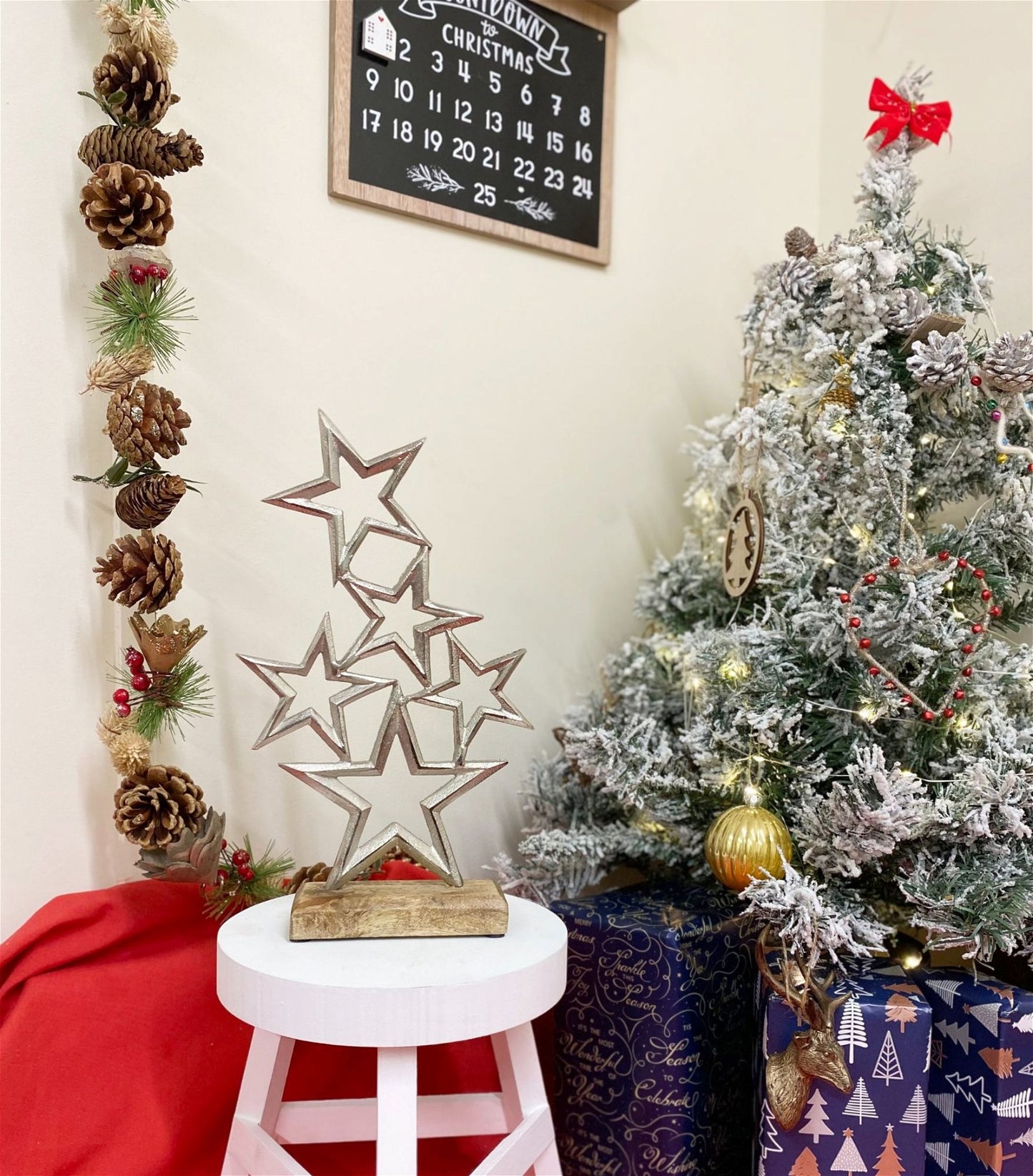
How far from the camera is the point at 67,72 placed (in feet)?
3.33

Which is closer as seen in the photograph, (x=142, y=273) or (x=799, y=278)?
(x=142, y=273)

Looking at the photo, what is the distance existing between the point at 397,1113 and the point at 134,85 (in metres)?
0.94

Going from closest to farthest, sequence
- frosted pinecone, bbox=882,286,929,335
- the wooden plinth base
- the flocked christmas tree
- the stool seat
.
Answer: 1. the stool seat
2. the wooden plinth base
3. the flocked christmas tree
4. frosted pinecone, bbox=882,286,929,335

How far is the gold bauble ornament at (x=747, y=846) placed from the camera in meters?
1.03

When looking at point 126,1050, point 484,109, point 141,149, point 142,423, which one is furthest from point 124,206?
point 126,1050

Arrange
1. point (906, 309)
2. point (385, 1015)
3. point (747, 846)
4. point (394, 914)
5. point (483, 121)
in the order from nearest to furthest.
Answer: point (385, 1015) < point (394, 914) < point (747, 846) < point (906, 309) < point (483, 121)

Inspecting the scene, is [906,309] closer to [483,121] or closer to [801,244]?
[801,244]

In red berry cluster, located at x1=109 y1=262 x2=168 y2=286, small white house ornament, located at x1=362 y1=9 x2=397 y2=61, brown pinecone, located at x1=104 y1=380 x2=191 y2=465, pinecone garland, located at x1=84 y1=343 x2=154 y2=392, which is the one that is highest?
small white house ornament, located at x1=362 y1=9 x2=397 y2=61

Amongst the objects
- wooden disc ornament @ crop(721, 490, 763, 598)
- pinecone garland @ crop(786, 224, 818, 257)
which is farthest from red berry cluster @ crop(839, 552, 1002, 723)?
pinecone garland @ crop(786, 224, 818, 257)

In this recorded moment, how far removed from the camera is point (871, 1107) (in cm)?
94

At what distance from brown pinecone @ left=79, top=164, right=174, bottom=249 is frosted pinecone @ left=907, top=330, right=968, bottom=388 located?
0.78 meters

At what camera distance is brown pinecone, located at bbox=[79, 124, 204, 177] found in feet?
3.16

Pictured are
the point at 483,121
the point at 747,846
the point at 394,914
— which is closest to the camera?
the point at 394,914

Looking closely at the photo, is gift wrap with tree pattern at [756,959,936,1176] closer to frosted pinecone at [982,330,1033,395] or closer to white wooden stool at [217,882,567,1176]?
white wooden stool at [217,882,567,1176]
